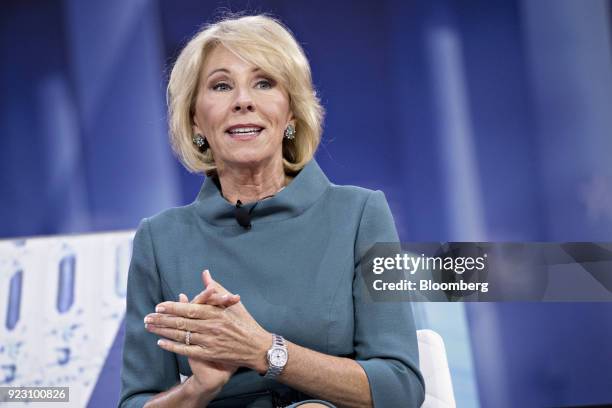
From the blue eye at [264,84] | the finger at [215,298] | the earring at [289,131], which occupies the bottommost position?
the finger at [215,298]

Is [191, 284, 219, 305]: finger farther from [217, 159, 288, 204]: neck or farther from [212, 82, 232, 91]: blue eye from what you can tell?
[212, 82, 232, 91]: blue eye

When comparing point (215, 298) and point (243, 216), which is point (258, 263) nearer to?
point (243, 216)

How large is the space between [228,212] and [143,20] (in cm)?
118

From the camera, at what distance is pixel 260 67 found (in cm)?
155

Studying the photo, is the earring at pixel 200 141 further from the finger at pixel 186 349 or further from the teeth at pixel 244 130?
the finger at pixel 186 349

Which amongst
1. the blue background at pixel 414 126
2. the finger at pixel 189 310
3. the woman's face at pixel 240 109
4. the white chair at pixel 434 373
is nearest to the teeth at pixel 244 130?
the woman's face at pixel 240 109

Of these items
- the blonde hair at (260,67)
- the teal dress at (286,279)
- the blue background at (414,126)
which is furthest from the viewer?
the blue background at (414,126)

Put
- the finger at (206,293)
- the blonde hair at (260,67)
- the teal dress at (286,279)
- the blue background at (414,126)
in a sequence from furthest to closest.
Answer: the blue background at (414,126)
the blonde hair at (260,67)
the teal dress at (286,279)
the finger at (206,293)

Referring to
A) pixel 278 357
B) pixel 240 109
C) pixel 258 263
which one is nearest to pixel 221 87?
pixel 240 109

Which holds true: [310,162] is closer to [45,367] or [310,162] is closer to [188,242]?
[188,242]

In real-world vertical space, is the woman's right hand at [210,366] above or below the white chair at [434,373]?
above

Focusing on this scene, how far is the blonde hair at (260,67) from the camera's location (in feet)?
5.13

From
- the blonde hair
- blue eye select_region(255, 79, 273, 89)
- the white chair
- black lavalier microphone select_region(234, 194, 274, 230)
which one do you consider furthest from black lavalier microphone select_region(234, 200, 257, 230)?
the white chair

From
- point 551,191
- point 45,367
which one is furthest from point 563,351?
point 45,367
